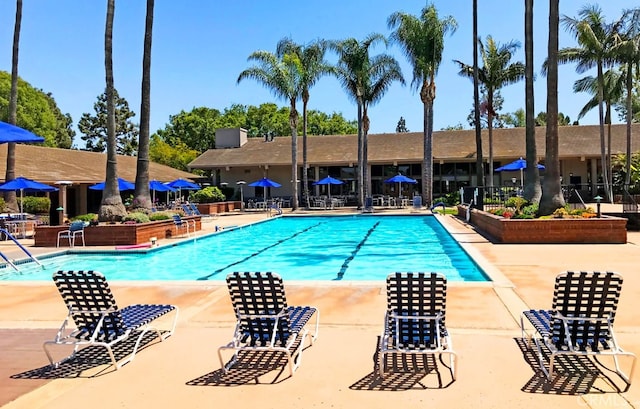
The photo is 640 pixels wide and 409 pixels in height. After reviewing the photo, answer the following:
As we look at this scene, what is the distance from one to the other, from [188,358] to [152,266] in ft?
27.1

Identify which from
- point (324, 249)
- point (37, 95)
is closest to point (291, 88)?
point (324, 249)

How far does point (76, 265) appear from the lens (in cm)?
1282

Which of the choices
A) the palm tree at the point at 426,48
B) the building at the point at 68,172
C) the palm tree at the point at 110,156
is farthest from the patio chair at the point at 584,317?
the palm tree at the point at 426,48

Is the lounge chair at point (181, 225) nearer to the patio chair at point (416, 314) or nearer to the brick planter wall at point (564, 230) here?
the brick planter wall at point (564, 230)

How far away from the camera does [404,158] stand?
33.4 m

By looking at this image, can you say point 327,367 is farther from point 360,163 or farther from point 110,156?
point 360,163

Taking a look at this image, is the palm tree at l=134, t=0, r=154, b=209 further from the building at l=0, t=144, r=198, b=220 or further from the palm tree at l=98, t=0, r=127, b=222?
the building at l=0, t=144, r=198, b=220

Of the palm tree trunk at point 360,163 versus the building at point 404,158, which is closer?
the palm tree trunk at point 360,163

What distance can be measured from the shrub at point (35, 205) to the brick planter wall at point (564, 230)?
19.5 metres

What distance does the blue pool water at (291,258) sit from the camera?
1127cm

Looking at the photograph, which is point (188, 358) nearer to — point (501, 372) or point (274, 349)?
point (274, 349)

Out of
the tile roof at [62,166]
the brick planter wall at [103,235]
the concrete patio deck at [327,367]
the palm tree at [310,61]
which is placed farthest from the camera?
the palm tree at [310,61]

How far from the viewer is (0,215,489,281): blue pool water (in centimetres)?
1127

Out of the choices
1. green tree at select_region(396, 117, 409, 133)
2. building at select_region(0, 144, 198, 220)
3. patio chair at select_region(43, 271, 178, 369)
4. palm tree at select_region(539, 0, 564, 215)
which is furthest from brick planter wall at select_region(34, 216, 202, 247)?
green tree at select_region(396, 117, 409, 133)
